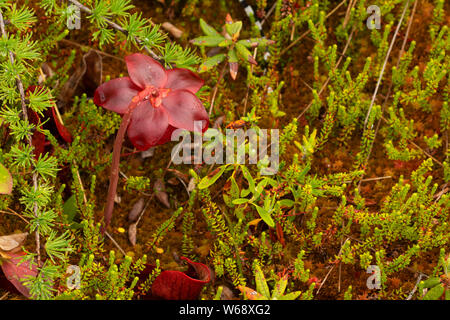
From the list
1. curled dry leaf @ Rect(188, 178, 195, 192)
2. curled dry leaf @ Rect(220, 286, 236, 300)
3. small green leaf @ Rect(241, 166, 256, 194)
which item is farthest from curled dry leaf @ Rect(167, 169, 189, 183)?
curled dry leaf @ Rect(220, 286, 236, 300)

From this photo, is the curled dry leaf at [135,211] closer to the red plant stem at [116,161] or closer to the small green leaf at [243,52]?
the red plant stem at [116,161]

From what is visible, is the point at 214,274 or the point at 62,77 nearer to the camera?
the point at 214,274

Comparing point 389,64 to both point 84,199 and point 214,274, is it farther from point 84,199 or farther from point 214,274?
point 84,199

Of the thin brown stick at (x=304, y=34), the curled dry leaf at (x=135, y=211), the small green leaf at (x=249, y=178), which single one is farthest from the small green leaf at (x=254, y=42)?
the curled dry leaf at (x=135, y=211)

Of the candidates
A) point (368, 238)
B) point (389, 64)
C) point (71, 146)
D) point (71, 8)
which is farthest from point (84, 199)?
point (389, 64)

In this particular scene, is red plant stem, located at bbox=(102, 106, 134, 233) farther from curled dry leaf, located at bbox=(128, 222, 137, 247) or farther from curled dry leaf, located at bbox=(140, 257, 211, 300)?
curled dry leaf, located at bbox=(140, 257, 211, 300)

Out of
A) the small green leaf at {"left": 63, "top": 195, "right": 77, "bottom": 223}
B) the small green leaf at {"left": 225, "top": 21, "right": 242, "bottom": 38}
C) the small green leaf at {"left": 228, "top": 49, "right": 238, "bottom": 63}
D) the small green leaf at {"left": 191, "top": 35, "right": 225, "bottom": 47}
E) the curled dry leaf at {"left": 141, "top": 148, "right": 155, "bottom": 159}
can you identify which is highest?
the small green leaf at {"left": 225, "top": 21, "right": 242, "bottom": 38}

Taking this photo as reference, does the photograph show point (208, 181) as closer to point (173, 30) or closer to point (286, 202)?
point (286, 202)
